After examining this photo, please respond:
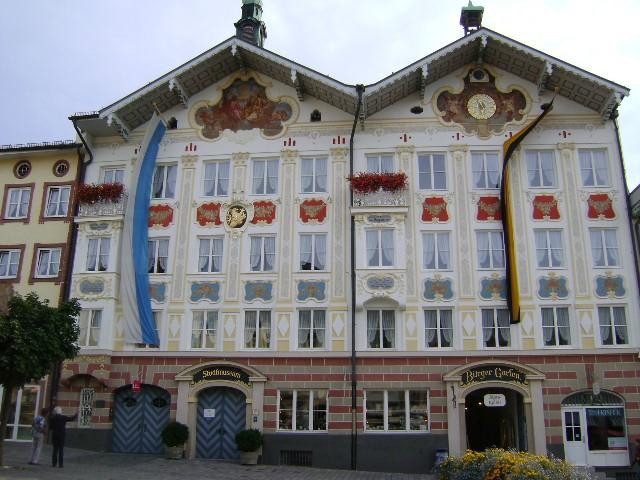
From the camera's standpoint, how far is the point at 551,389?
25219 mm

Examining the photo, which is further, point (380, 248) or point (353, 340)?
point (380, 248)

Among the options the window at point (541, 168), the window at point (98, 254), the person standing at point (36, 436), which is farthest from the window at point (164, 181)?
the window at point (541, 168)

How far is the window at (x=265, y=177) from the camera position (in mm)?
28766

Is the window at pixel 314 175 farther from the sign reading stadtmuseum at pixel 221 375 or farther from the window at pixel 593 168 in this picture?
the window at pixel 593 168

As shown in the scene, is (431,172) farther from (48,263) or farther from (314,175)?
(48,263)

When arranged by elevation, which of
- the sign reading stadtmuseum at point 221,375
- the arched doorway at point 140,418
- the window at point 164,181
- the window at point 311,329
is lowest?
the arched doorway at point 140,418

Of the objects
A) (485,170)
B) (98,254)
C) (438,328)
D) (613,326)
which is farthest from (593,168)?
(98,254)

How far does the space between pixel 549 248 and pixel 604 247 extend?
7.27 ft

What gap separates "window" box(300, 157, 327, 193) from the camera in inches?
1119

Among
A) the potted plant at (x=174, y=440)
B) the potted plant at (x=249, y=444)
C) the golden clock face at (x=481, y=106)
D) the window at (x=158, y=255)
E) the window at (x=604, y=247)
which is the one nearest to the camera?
the potted plant at (x=249, y=444)

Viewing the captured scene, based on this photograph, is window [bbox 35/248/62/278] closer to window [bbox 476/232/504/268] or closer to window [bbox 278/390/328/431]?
window [bbox 278/390/328/431]

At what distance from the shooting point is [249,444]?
2481cm

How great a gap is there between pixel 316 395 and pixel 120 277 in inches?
391

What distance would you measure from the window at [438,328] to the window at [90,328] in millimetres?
13828
